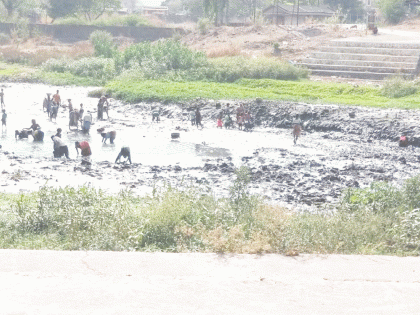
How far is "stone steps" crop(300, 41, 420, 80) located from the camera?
38.5m

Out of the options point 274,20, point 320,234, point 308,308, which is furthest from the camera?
point 274,20

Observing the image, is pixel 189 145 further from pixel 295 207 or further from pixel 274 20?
pixel 274 20

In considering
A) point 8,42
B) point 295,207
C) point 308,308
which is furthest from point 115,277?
point 8,42

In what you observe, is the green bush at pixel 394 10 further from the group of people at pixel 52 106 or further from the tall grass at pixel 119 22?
the group of people at pixel 52 106

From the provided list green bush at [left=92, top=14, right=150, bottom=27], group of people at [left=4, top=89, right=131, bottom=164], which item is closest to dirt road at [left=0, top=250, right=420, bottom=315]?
group of people at [left=4, top=89, right=131, bottom=164]

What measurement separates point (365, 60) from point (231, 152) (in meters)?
19.9

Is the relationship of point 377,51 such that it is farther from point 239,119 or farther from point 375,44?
point 239,119

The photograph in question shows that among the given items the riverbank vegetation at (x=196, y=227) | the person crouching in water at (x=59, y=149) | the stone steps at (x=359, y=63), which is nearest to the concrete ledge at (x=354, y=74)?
the stone steps at (x=359, y=63)

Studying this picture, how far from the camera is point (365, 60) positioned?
4053cm

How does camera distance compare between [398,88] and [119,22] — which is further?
[119,22]

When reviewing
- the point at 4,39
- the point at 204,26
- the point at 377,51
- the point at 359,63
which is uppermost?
the point at 204,26

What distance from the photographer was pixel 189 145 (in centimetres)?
2522

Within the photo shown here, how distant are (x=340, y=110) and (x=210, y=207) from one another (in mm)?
19853

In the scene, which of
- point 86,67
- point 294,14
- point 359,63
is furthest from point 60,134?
point 294,14
